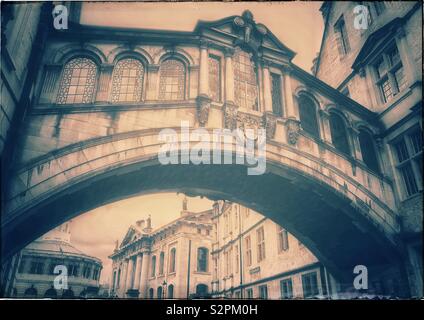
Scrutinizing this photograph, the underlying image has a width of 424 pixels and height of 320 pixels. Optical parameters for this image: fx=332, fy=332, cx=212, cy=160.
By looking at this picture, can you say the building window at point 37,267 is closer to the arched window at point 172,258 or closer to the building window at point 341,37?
the arched window at point 172,258

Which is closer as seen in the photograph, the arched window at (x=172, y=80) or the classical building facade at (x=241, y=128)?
the classical building facade at (x=241, y=128)

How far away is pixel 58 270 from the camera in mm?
6535

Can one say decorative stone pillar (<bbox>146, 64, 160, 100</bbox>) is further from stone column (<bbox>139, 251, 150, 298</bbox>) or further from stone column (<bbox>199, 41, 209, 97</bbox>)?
stone column (<bbox>139, 251, 150, 298</bbox>)

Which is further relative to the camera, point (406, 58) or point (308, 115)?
point (308, 115)

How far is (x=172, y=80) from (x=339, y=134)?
16.8ft

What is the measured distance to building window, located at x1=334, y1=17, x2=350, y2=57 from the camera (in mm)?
11670

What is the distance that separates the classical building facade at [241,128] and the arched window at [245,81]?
3 cm

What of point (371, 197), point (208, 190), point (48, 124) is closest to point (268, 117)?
point (208, 190)

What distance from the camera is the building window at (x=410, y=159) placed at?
8.87 meters

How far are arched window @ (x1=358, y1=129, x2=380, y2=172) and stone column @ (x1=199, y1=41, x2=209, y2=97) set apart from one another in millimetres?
5186

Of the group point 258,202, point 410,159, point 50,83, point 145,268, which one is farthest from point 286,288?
point 50,83

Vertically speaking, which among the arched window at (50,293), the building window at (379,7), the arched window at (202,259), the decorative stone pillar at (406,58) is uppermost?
the building window at (379,7)

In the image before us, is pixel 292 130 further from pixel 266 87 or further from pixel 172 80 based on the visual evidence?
pixel 172 80

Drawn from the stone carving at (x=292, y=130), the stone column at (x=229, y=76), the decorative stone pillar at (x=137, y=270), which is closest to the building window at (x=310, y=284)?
the stone carving at (x=292, y=130)
